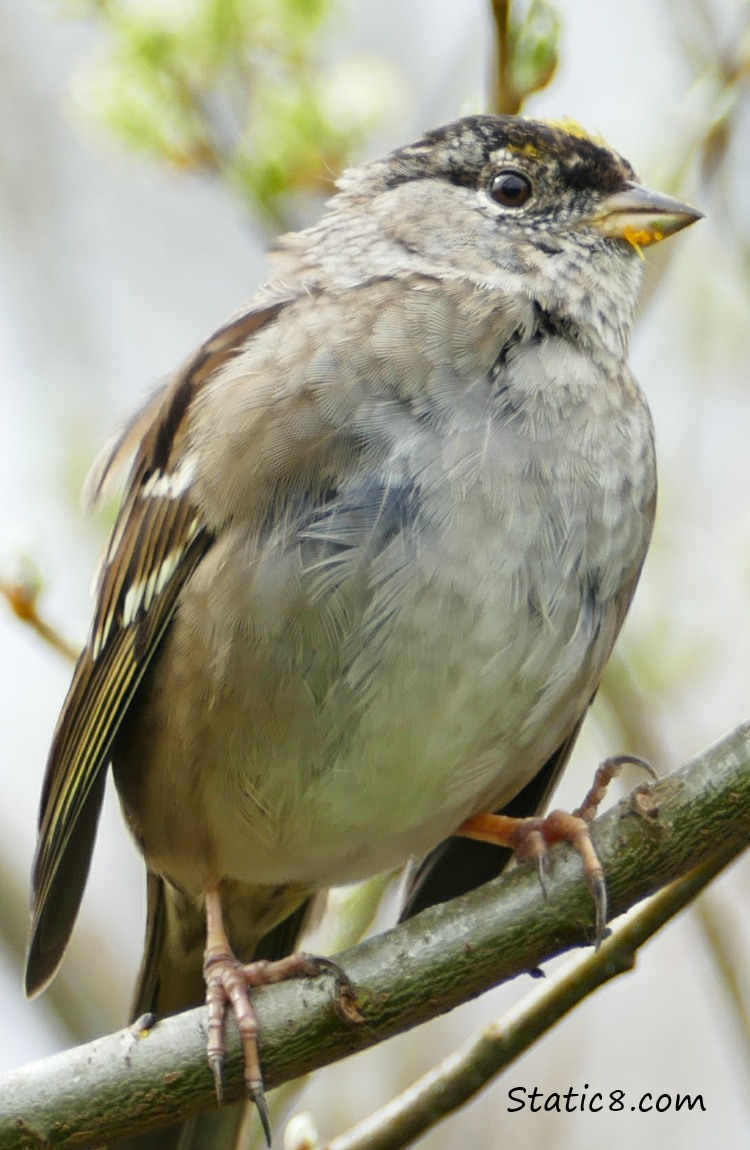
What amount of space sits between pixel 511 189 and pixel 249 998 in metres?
1.44

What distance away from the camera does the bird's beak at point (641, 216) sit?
2.50 metres

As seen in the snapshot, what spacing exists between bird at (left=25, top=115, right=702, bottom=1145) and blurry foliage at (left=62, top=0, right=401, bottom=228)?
16 cm

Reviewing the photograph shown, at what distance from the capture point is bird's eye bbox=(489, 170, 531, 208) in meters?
2.66

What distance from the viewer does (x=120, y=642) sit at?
2510mm

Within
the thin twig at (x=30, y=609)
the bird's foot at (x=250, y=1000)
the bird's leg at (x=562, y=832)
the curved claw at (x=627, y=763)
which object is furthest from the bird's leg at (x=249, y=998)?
the thin twig at (x=30, y=609)

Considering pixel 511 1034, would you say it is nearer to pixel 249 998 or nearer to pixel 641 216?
pixel 249 998

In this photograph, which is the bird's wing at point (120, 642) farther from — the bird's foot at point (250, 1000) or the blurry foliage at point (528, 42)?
the blurry foliage at point (528, 42)

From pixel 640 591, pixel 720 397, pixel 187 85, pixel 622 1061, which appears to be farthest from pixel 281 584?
pixel 622 1061

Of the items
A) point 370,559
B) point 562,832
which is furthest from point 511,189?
point 562,832

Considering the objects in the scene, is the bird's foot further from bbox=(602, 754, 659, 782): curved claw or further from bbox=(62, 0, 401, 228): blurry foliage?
bbox=(62, 0, 401, 228): blurry foliage

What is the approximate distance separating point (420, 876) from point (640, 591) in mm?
886

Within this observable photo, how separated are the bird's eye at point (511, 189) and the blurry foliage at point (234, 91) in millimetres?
250

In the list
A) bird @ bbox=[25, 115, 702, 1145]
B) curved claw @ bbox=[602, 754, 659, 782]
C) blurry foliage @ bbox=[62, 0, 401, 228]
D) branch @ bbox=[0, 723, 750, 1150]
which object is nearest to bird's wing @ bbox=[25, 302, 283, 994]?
bird @ bbox=[25, 115, 702, 1145]

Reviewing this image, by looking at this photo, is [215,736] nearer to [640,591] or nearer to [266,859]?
[266,859]
